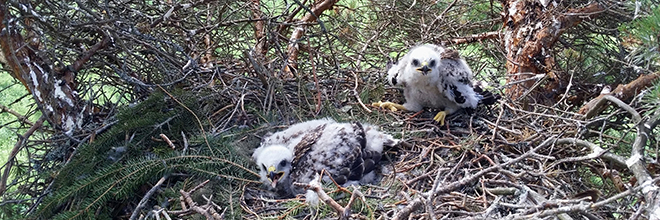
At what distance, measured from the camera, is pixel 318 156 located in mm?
3129

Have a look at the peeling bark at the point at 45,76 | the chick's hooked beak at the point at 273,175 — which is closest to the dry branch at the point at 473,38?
the chick's hooked beak at the point at 273,175

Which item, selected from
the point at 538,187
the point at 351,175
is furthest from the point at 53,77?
the point at 538,187

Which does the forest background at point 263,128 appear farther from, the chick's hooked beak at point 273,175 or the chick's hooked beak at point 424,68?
the chick's hooked beak at point 424,68

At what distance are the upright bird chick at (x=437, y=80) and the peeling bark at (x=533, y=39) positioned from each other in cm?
48

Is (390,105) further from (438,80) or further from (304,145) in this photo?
(304,145)

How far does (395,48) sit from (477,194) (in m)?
2.25

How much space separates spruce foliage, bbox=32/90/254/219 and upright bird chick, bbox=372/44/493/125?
1351 millimetres

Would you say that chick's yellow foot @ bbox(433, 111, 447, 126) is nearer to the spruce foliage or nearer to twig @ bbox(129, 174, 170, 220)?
the spruce foliage

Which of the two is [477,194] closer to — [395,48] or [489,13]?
[395,48]

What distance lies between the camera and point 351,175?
3105 mm

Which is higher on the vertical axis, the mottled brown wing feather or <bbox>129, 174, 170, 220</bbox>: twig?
<bbox>129, 174, 170, 220</bbox>: twig

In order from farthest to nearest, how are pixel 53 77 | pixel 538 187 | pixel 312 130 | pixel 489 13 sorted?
1. pixel 489 13
2. pixel 312 130
3. pixel 53 77
4. pixel 538 187

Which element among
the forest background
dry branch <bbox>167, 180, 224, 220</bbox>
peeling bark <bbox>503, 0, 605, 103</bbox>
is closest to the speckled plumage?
the forest background

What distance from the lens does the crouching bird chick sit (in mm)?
3043
